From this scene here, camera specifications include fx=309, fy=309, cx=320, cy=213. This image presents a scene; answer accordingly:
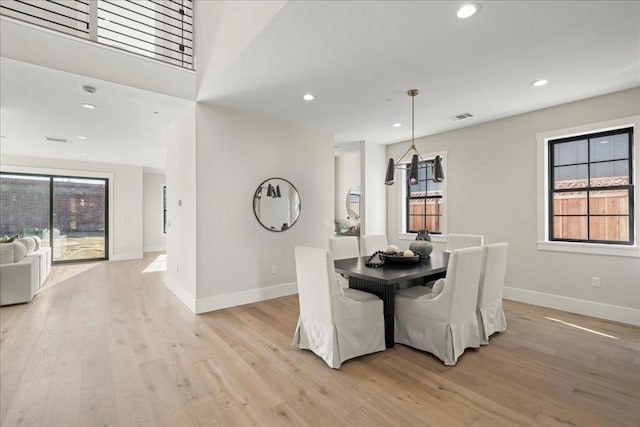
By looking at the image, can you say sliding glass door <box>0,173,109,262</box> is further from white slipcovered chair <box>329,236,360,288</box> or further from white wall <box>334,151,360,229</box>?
white slipcovered chair <box>329,236,360,288</box>

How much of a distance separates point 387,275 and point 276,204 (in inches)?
95.4

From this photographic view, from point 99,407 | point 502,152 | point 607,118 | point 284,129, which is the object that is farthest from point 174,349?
point 607,118

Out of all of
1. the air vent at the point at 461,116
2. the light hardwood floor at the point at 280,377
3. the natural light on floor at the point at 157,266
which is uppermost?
the air vent at the point at 461,116

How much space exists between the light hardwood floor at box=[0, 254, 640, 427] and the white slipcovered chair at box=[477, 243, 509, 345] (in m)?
0.15

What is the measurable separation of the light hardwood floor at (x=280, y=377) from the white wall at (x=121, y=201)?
4.69m

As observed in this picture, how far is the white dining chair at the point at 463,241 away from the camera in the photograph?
12.6 ft

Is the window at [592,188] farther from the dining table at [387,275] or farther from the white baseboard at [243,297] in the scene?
the white baseboard at [243,297]

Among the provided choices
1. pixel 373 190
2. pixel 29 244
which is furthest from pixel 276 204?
pixel 29 244

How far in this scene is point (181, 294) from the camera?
4.38m

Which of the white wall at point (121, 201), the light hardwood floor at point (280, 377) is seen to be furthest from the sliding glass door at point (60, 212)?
the light hardwood floor at point (280, 377)

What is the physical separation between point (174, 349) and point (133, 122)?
11.2 ft

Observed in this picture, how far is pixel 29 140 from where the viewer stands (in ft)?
18.3

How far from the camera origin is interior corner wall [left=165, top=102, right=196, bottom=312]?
13.1 ft

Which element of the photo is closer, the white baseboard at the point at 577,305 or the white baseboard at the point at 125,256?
the white baseboard at the point at 577,305
